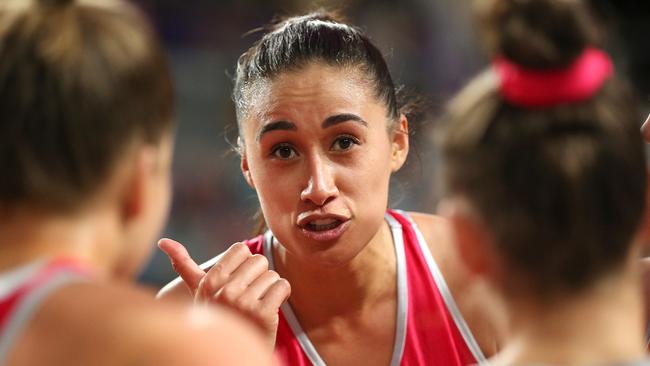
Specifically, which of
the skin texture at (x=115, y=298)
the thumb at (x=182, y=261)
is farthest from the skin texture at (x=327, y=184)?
the skin texture at (x=115, y=298)

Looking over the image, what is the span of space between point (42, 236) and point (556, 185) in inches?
27.0

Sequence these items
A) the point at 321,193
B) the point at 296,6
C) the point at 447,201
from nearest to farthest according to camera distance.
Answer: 1. the point at 447,201
2. the point at 321,193
3. the point at 296,6

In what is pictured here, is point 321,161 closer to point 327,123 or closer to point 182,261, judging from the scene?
point 327,123

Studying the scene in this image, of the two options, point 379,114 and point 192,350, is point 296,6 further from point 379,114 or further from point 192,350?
point 192,350

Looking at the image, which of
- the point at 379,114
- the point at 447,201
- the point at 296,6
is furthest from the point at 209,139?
the point at 447,201

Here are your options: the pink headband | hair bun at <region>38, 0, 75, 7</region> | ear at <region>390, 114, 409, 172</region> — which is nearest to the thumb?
ear at <region>390, 114, 409, 172</region>

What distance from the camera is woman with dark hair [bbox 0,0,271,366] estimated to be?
1252 mm

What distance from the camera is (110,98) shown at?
1.33 m

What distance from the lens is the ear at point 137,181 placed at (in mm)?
1376

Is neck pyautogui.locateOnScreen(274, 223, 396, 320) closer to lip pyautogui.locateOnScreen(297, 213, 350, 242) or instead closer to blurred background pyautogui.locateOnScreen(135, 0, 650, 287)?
lip pyautogui.locateOnScreen(297, 213, 350, 242)

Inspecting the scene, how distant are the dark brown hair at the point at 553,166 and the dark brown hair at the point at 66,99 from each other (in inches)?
18.4

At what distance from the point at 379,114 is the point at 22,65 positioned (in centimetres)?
136

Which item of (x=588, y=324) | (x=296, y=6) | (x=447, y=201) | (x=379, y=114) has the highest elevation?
(x=296, y=6)

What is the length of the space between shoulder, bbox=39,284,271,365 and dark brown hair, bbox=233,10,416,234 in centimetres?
132
